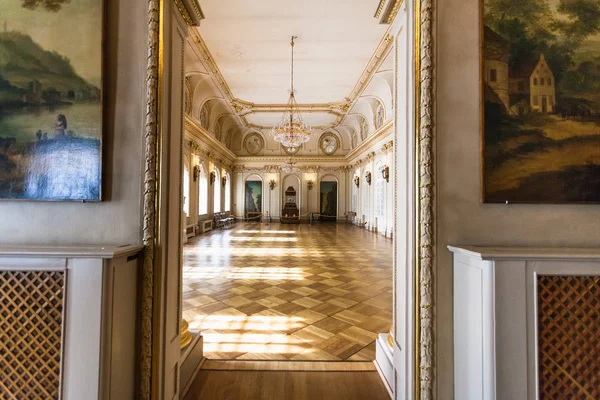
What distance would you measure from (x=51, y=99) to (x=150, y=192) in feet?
2.75

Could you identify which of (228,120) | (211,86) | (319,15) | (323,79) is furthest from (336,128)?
(319,15)

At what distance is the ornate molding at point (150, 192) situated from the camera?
1605 millimetres

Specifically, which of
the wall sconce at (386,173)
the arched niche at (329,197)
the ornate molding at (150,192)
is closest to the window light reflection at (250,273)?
the ornate molding at (150,192)

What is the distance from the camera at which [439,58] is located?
5.53 feet

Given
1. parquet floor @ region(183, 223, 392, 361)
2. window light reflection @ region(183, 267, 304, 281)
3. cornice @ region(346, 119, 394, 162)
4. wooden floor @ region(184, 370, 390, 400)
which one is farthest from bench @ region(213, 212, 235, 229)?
wooden floor @ region(184, 370, 390, 400)

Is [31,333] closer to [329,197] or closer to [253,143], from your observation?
[329,197]

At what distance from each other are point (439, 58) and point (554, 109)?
763 mm

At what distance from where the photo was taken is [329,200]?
18.1m

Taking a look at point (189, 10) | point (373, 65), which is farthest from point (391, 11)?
point (373, 65)

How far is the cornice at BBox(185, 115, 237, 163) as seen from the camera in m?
10.0

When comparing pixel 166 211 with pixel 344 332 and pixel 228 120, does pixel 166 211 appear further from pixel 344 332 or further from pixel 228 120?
pixel 228 120

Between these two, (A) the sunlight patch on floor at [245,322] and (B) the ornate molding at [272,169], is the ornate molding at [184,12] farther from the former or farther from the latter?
(B) the ornate molding at [272,169]

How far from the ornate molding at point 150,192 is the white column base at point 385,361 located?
1583 mm

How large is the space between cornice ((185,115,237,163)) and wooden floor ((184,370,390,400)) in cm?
907
